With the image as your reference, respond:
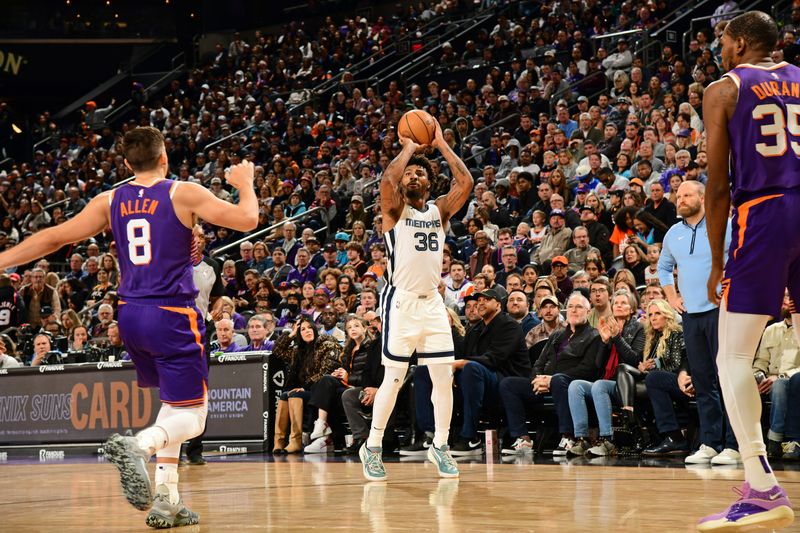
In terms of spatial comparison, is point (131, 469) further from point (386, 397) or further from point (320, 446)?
point (320, 446)

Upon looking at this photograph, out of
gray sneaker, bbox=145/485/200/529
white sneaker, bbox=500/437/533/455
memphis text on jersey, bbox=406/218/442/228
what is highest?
memphis text on jersey, bbox=406/218/442/228

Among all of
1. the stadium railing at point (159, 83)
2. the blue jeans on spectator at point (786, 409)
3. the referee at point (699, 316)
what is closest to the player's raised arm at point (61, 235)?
the referee at point (699, 316)

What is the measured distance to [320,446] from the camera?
11.1 m

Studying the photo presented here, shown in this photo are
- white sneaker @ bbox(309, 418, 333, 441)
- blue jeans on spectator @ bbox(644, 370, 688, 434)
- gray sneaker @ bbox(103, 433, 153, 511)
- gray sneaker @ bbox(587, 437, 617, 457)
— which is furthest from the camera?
white sneaker @ bbox(309, 418, 333, 441)

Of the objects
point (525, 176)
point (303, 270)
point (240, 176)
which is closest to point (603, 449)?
point (240, 176)

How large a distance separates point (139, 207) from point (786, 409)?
5.71m

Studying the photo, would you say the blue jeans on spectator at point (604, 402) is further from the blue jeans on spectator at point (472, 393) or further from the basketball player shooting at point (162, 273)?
the basketball player shooting at point (162, 273)

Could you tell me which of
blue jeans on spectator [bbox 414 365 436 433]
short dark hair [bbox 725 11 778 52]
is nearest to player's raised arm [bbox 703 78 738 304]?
short dark hair [bbox 725 11 778 52]

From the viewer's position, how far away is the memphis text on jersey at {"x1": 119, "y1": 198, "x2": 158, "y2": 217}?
5.10m

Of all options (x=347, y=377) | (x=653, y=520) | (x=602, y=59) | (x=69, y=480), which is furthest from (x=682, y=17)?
(x=653, y=520)

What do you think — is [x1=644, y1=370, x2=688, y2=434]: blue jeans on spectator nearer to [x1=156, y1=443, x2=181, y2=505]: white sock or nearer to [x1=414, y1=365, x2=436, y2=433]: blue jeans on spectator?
[x1=414, y1=365, x2=436, y2=433]: blue jeans on spectator

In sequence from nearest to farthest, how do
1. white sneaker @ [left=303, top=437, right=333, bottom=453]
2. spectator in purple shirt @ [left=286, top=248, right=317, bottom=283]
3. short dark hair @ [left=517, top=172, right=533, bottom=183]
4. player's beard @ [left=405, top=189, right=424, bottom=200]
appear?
1. player's beard @ [left=405, top=189, right=424, bottom=200]
2. white sneaker @ [left=303, top=437, right=333, bottom=453]
3. short dark hair @ [left=517, top=172, right=533, bottom=183]
4. spectator in purple shirt @ [left=286, top=248, right=317, bottom=283]

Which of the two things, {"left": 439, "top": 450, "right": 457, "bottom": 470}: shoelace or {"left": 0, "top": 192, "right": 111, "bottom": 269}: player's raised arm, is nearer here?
{"left": 0, "top": 192, "right": 111, "bottom": 269}: player's raised arm

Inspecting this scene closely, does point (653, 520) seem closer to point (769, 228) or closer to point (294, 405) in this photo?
point (769, 228)
